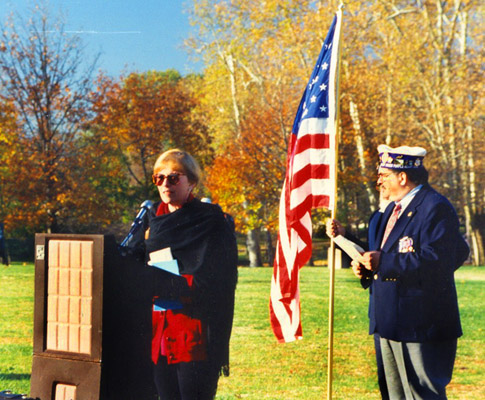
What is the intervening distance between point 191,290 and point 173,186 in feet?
1.95

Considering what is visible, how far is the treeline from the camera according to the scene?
103 ft

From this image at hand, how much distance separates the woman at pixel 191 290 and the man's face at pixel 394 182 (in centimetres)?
99

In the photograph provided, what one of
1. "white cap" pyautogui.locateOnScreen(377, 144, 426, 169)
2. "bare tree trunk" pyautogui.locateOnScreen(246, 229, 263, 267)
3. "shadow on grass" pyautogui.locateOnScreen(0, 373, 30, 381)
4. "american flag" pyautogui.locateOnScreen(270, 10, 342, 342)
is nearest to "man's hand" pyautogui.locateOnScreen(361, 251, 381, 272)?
"white cap" pyautogui.locateOnScreen(377, 144, 426, 169)

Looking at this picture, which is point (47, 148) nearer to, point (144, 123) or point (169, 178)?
point (144, 123)

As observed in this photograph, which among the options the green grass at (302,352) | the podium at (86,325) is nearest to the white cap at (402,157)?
the podium at (86,325)

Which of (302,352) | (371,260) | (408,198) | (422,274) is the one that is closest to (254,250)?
(302,352)

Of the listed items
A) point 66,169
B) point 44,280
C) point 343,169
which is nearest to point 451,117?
point 343,169

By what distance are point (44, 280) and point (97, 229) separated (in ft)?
98.7

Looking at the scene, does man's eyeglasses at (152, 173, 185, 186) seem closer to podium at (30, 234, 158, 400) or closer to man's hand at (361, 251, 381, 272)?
podium at (30, 234, 158, 400)

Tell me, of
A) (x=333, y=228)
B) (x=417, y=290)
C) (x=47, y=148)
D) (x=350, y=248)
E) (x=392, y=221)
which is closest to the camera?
(x=417, y=290)

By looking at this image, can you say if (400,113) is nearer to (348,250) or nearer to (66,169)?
(66,169)

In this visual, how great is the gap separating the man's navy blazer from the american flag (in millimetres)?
729

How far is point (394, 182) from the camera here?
4613 millimetres

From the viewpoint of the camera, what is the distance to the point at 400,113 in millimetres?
32531
